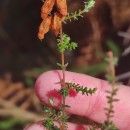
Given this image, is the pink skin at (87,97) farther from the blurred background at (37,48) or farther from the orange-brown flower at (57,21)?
the orange-brown flower at (57,21)

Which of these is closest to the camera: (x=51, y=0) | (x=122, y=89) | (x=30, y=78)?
(x=51, y=0)

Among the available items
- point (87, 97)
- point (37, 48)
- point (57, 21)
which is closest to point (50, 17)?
point (57, 21)

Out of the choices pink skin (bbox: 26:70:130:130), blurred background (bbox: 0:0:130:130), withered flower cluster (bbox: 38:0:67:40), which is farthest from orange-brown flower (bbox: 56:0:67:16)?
blurred background (bbox: 0:0:130:130)

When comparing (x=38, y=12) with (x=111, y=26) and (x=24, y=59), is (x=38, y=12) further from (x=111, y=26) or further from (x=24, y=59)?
(x=111, y=26)

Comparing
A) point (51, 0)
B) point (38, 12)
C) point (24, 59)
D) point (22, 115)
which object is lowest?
point (22, 115)

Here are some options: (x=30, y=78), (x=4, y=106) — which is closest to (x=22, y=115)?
(x=4, y=106)

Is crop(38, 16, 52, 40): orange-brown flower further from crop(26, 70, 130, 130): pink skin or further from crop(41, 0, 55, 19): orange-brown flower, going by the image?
crop(26, 70, 130, 130): pink skin

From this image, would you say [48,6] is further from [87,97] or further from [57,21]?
[87,97]
